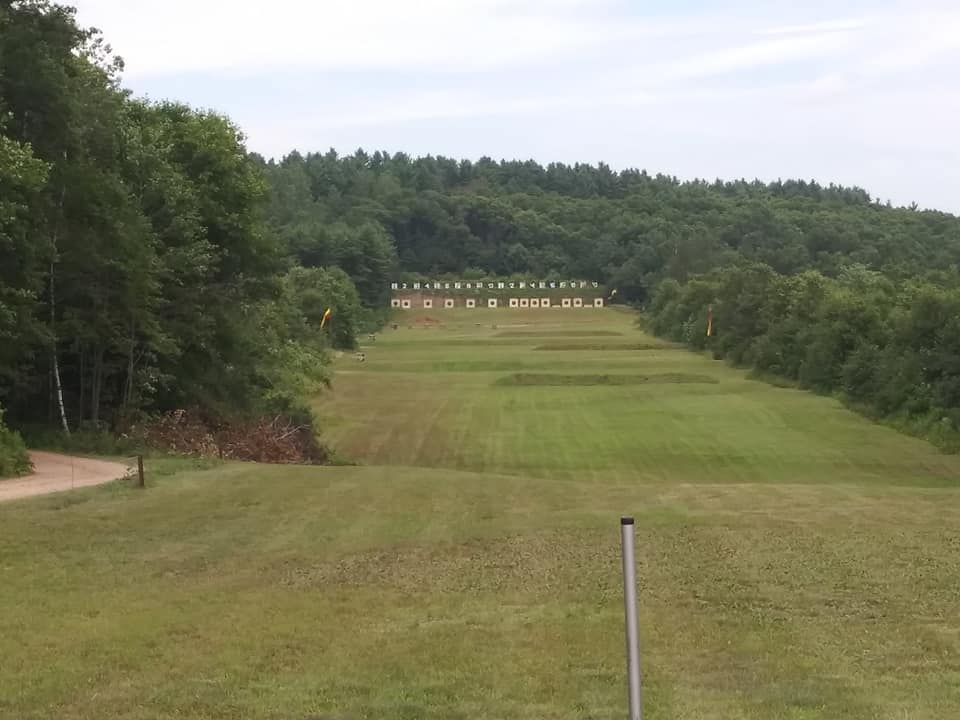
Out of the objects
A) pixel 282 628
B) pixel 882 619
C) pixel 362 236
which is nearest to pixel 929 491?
pixel 882 619

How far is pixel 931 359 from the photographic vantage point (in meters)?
52.7

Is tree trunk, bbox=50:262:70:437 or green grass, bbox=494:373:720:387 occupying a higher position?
tree trunk, bbox=50:262:70:437

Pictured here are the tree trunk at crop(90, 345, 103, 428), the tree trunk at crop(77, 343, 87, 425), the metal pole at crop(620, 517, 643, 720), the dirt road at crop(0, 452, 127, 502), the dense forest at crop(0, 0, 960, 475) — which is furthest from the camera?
the tree trunk at crop(77, 343, 87, 425)

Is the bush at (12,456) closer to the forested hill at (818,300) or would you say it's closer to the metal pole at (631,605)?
the metal pole at (631,605)

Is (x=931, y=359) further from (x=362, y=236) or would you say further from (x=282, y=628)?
(x=362, y=236)

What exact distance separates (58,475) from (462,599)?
1420cm

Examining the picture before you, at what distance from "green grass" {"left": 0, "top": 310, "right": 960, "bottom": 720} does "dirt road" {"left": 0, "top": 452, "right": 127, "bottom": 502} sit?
109 cm

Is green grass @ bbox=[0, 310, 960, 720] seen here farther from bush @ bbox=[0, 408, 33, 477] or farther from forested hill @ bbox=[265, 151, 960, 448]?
forested hill @ bbox=[265, 151, 960, 448]

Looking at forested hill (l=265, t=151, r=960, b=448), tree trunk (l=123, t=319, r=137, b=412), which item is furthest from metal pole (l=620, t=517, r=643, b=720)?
forested hill (l=265, t=151, r=960, b=448)

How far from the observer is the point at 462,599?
1132cm

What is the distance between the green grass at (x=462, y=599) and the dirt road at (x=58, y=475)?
109cm

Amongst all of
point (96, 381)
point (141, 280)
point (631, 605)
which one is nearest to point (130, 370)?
point (96, 381)

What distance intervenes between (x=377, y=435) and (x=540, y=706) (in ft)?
129

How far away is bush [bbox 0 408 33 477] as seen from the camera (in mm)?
22406
